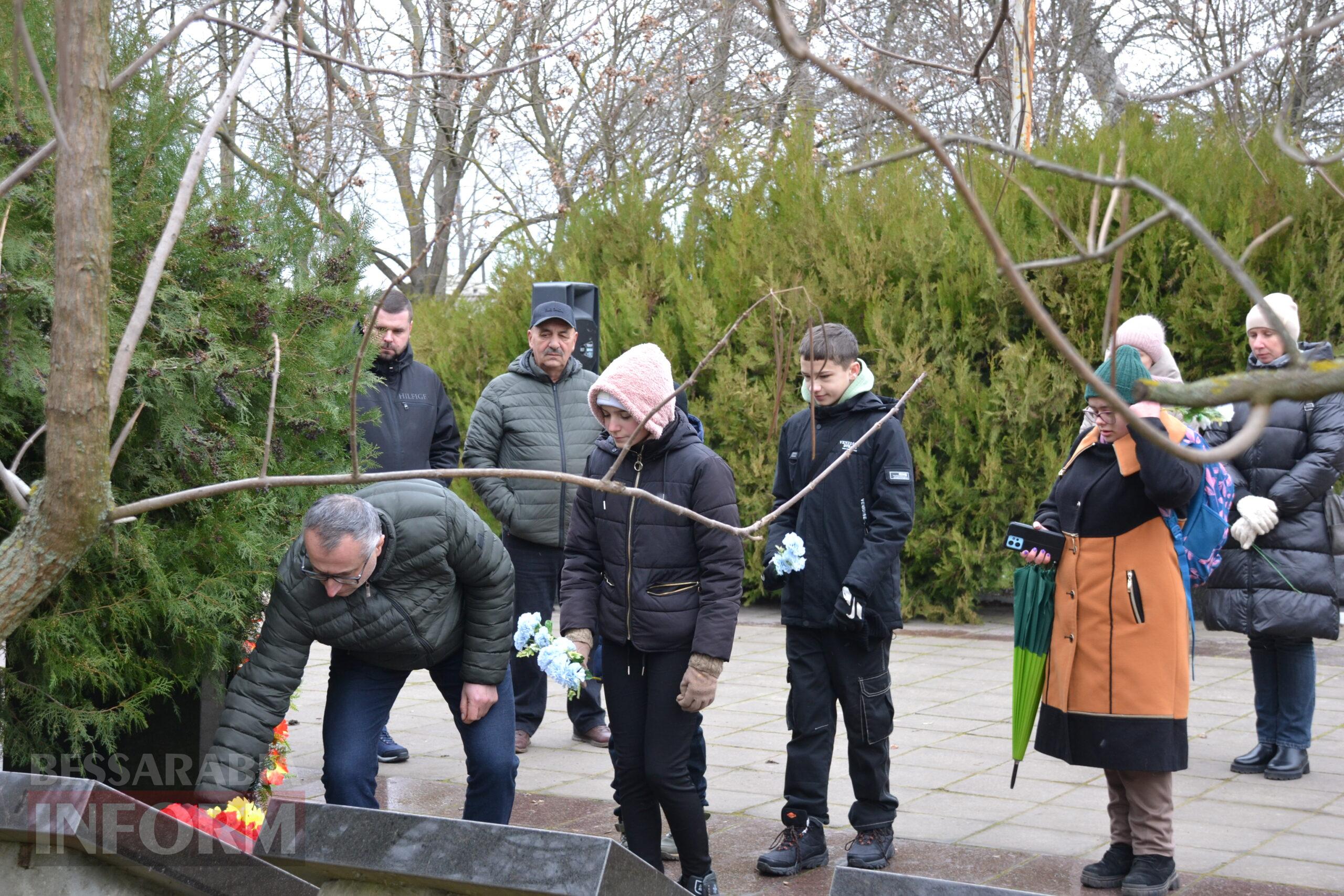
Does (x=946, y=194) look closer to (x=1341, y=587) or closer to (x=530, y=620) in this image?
(x=1341, y=587)

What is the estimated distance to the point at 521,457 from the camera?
6.16 metres

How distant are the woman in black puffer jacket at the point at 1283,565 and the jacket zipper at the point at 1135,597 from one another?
4.99 ft

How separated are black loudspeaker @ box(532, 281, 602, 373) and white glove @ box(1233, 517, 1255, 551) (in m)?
3.39

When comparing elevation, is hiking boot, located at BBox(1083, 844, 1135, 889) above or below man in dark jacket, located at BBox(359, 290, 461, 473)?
below

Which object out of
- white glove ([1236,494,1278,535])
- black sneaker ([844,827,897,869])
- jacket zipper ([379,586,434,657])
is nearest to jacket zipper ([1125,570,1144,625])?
black sneaker ([844,827,897,869])

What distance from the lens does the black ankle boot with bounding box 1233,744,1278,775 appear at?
5586 millimetres

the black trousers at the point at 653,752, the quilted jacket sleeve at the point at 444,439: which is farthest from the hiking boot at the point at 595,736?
the black trousers at the point at 653,752

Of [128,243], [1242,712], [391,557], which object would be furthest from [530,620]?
[1242,712]

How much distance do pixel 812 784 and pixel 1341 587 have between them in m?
5.47

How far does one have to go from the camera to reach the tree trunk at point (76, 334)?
185 centimetres

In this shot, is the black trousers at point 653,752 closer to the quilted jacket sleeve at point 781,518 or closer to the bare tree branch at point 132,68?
the quilted jacket sleeve at point 781,518

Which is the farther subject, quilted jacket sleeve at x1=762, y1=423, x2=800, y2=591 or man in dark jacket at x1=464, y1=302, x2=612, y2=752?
man in dark jacket at x1=464, y1=302, x2=612, y2=752

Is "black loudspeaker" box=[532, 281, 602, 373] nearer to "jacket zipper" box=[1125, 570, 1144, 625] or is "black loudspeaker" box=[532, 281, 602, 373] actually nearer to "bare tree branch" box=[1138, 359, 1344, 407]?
"jacket zipper" box=[1125, 570, 1144, 625]

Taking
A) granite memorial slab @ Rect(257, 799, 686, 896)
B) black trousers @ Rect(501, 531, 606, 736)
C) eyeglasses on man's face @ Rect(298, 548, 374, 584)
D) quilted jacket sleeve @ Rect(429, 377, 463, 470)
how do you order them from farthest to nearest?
1. black trousers @ Rect(501, 531, 606, 736)
2. quilted jacket sleeve @ Rect(429, 377, 463, 470)
3. eyeglasses on man's face @ Rect(298, 548, 374, 584)
4. granite memorial slab @ Rect(257, 799, 686, 896)
